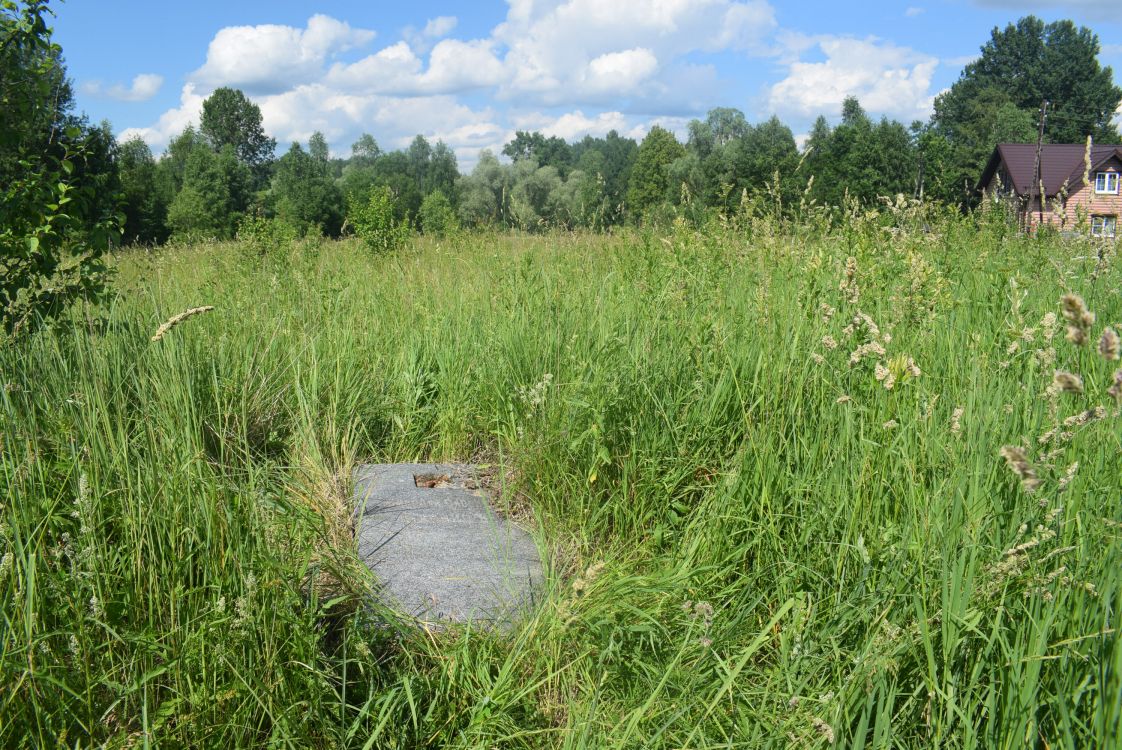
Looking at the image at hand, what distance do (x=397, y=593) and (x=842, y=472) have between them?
58.7 inches

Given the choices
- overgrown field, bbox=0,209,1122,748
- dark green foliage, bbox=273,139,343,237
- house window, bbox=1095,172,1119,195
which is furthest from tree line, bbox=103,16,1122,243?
house window, bbox=1095,172,1119,195

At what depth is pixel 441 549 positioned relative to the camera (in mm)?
2977

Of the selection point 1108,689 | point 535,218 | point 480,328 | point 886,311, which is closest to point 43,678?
point 1108,689

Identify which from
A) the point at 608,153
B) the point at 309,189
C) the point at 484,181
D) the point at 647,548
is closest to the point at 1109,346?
the point at 647,548

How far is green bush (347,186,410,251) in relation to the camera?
943 cm

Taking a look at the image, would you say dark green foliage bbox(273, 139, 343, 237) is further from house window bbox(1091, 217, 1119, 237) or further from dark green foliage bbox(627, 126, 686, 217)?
house window bbox(1091, 217, 1119, 237)

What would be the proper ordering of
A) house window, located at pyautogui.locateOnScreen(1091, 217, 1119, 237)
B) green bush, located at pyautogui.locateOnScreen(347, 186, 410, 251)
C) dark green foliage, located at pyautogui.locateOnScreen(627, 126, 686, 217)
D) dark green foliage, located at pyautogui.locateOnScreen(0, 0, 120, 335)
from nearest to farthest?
1. dark green foliage, located at pyautogui.locateOnScreen(0, 0, 120, 335)
2. house window, located at pyautogui.locateOnScreen(1091, 217, 1119, 237)
3. green bush, located at pyautogui.locateOnScreen(347, 186, 410, 251)
4. dark green foliage, located at pyautogui.locateOnScreen(627, 126, 686, 217)

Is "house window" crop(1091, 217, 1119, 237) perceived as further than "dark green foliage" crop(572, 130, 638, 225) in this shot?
No

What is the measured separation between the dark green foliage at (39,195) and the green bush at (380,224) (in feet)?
17.6

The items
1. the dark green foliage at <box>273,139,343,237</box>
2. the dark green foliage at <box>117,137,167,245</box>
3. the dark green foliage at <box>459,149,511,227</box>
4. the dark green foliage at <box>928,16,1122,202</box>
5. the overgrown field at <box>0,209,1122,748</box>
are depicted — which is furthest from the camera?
the dark green foliage at <box>928,16,1122,202</box>

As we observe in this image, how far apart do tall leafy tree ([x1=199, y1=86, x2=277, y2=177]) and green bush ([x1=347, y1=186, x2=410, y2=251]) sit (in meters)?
84.3

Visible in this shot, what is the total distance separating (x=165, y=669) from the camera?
1851 mm

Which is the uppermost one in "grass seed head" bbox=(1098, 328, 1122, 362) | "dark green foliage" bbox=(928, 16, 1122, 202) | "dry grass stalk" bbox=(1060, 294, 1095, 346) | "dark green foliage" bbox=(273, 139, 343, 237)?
"dark green foliage" bbox=(928, 16, 1122, 202)

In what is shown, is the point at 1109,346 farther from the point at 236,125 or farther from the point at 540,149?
the point at 540,149
